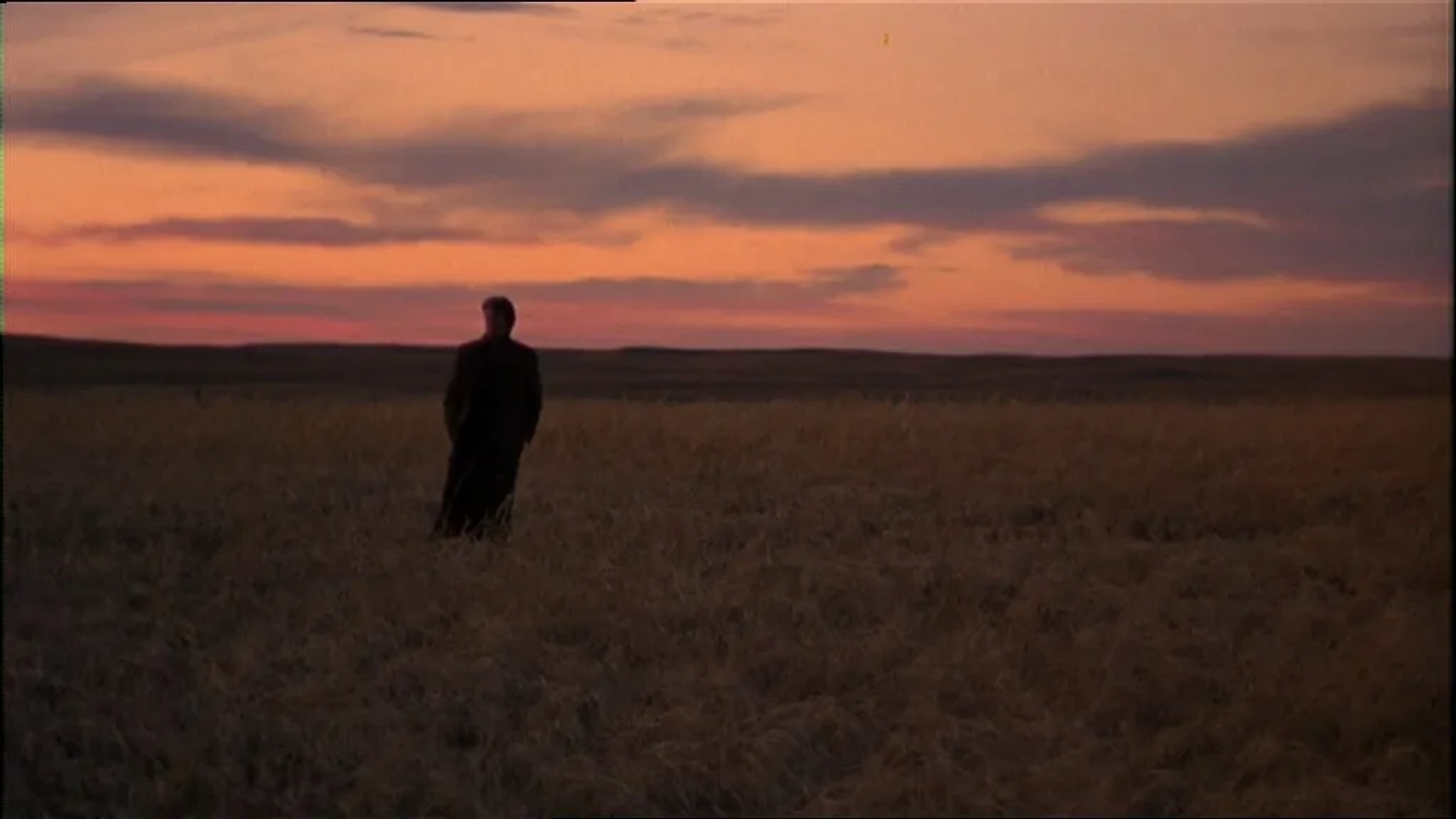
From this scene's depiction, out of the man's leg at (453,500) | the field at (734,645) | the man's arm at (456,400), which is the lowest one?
the field at (734,645)

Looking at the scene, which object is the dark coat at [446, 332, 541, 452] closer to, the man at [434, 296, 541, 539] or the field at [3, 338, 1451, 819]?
the man at [434, 296, 541, 539]

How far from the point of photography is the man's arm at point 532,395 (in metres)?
10.2

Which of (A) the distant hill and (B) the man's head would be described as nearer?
(B) the man's head

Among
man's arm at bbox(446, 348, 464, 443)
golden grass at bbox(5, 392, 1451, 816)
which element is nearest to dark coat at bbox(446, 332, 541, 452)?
man's arm at bbox(446, 348, 464, 443)

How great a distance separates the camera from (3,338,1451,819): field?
554 centimetres

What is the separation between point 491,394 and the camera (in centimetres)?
1014

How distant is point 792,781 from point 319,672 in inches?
88.2

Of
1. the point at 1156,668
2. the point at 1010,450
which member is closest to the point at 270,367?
the point at 1010,450

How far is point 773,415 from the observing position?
20.3 m

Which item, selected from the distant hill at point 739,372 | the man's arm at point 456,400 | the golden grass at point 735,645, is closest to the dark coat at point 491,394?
the man's arm at point 456,400

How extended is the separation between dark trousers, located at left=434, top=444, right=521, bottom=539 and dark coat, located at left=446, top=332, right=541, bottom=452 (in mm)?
53

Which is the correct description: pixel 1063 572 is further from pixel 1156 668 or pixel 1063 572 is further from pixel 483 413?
pixel 483 413

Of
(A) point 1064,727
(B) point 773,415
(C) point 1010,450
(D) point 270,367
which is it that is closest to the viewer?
(A) point 1064,727

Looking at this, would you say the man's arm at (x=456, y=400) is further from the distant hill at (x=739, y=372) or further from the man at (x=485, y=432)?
the distant hill at (x=739, y=372)
